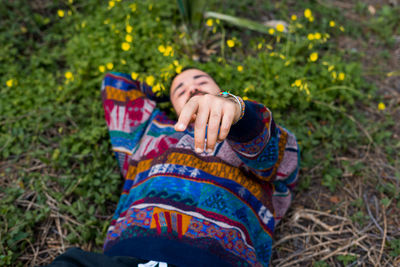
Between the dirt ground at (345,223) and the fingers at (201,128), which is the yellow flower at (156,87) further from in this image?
the dirt ground at (345,223)

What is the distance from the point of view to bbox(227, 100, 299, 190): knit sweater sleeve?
121 centimetres

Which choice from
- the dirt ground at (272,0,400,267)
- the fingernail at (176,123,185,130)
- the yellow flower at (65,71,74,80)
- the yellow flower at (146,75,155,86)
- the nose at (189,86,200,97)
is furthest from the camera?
the yellow flower at (65,71,74,80)

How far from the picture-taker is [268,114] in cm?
133

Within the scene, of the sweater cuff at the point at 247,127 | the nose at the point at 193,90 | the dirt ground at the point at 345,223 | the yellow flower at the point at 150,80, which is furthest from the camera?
the yellow flower at the point at 150,80

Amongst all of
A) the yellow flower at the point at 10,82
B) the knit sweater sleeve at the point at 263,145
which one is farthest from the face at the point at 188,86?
the yellow flower at the point at 10,82

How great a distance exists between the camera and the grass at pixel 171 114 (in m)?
1.79

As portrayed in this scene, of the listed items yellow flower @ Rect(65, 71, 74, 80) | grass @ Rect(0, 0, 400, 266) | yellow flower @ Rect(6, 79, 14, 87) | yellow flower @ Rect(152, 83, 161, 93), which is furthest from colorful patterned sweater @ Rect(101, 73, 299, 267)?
yellow flower @ Rect(6, 79, 14, 87)

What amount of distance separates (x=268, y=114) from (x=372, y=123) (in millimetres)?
1274

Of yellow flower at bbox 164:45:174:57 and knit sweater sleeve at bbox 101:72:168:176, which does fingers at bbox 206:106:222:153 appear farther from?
yellow flower at bbox 164:45:174:57

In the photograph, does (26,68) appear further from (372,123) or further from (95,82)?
(372,123)

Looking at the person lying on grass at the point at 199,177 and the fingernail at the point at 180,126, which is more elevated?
the fingernail at the point at 180,126

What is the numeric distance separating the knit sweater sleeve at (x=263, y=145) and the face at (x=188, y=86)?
1.17ft

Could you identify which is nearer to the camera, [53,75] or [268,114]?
[268,114]


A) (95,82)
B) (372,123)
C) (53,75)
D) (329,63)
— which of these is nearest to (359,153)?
(372,123)
